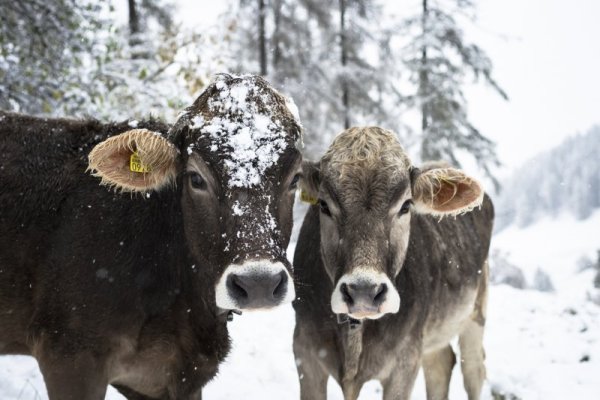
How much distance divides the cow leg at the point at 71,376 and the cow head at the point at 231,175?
0.80 meters

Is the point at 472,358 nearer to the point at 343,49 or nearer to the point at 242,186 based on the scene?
the point at 242,186

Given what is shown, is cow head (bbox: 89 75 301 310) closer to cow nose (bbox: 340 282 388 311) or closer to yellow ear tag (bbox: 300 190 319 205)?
cow nose (bbox: 340 282 388 311)

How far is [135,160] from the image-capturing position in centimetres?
341

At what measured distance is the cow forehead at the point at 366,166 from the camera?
397 centimetres

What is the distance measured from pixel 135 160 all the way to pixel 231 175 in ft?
1.95

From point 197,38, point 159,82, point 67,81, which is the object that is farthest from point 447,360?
point 197,38

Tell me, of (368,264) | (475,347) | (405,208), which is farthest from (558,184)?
(368,264)

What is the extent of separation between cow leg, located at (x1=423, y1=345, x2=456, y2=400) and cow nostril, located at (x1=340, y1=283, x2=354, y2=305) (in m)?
3.10

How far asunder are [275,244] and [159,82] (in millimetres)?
7403

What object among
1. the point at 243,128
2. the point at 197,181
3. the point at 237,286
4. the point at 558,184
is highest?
the point at 243,128

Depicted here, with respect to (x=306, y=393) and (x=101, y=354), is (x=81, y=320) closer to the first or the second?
(x=101, y=354)

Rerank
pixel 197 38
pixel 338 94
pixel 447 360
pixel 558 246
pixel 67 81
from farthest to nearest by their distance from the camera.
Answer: pixel 558 246 < pixel 338 94 < pixel 197 38 < pixel 67 81 < pixel 447 360

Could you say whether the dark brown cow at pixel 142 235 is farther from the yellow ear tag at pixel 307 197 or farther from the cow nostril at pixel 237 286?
the yellow ear tag at pixel 307 197

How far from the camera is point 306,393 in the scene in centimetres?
448
